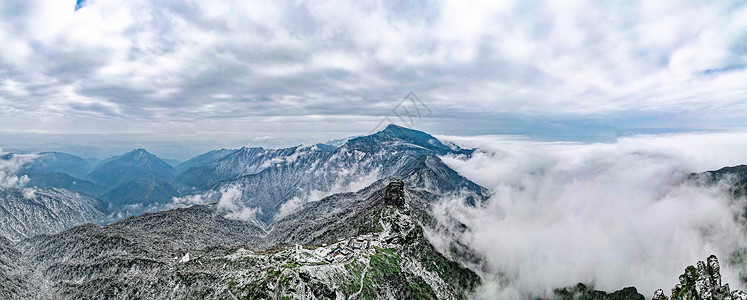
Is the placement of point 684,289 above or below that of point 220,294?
above

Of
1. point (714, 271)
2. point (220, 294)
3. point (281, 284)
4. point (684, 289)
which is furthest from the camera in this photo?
point (220, 294)

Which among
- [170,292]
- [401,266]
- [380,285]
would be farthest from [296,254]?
[170,292]

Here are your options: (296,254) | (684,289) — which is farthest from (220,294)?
(684,289)

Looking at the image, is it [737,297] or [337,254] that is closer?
[737,297]

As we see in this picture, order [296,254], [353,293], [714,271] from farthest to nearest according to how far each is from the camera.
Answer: [296,254] < [353,293] < [714,271]

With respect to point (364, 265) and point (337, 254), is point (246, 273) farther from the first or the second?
point (364, 265)

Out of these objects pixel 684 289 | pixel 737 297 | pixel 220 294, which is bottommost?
pixel 220 294

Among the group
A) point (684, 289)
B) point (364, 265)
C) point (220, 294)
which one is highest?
point (684, 289)

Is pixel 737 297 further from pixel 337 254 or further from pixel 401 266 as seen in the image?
pixel 337 254

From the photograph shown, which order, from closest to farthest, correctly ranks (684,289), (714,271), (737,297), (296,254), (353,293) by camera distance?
1. (737,297)
2. (714,271)
3. (684,289)
4. (353,293)
5. (296,254)
